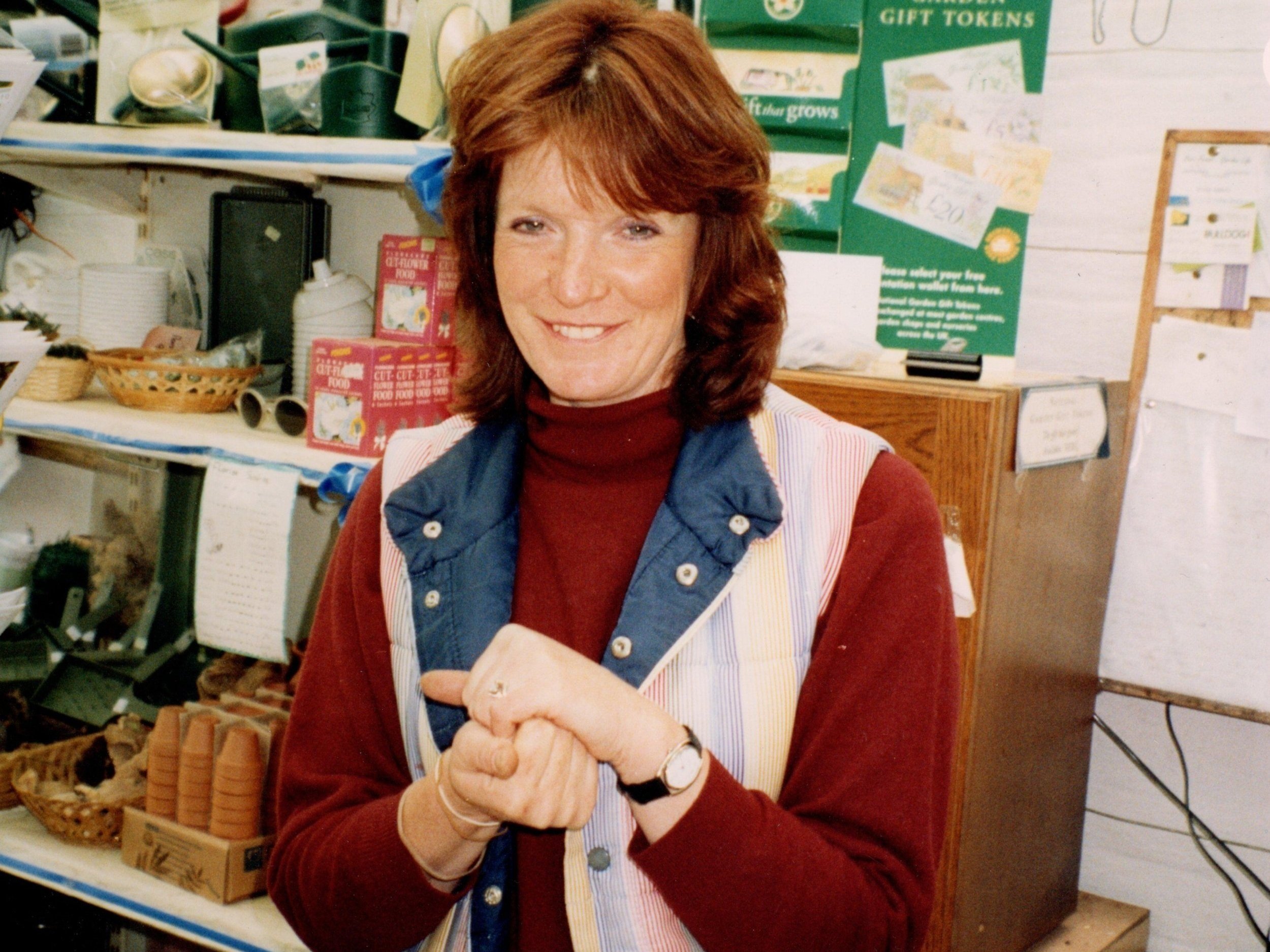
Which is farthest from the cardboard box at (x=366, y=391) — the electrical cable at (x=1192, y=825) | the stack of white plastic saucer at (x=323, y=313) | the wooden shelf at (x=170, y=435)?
the electrical cable at (x=1192, y=825)

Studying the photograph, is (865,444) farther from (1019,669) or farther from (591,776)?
(1019,669)

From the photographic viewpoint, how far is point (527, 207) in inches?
40.8

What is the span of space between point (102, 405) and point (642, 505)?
1374 mm

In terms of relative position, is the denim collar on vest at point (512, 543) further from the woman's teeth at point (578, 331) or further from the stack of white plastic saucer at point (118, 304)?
the stack of white plastic saucer at point (118, 304)

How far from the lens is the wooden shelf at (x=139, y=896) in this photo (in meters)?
1.79

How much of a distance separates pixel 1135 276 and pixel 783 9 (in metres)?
0.68

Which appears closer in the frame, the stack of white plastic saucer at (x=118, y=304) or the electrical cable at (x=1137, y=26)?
the electrical cable at (x=1137, y=26)

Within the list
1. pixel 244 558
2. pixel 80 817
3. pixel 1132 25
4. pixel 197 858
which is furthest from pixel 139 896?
A: pixel 1132 25

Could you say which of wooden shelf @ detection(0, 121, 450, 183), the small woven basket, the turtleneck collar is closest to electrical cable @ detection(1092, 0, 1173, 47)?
wooden shelf @ detection(0, 121, 450, 183)

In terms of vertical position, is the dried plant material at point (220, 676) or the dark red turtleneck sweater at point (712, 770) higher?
the dark red turtleneck sweater at point (712, 770)

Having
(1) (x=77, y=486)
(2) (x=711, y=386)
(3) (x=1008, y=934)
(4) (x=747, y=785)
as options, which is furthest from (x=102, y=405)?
(3) (x=1008, y=934)

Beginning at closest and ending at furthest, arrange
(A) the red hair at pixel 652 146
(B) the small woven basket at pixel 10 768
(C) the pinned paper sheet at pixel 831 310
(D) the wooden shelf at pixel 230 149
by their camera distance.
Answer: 1. (A) the red hair at pixel 652 146
2. (C) the pinned paper sheet at pixel 831 310
3. (D) the wooden shelf at pixel 230 149
4. (B) the small woven basket at pixel 10 768

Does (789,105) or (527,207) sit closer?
(527,207)

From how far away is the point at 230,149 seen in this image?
6.01 ft
